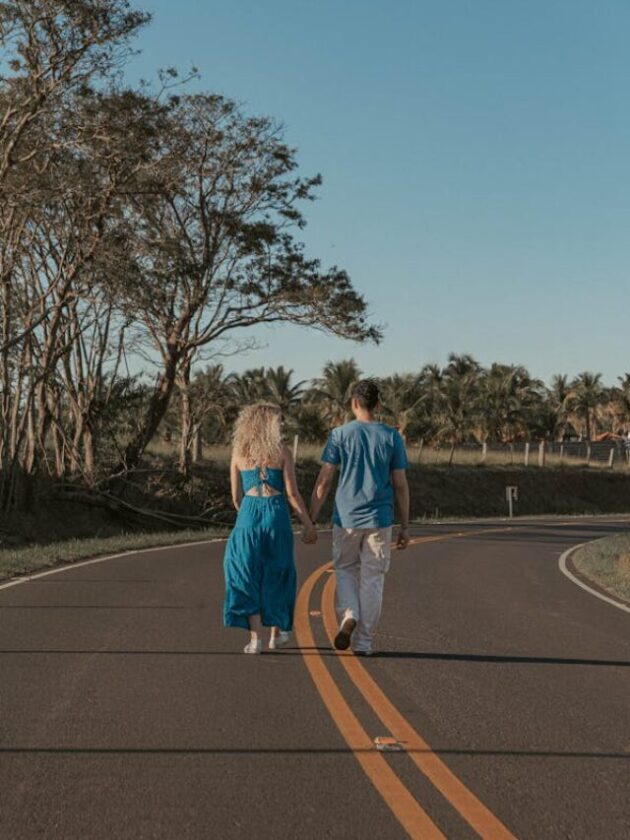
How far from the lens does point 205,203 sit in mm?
35531

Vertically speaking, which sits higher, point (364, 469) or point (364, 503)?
point (364, 469)

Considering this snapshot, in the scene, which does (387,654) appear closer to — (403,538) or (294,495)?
(403,538)

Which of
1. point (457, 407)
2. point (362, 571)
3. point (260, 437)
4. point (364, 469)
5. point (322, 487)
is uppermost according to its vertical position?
point (457, 407)

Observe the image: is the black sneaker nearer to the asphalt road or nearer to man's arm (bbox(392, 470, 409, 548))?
the asphalt road

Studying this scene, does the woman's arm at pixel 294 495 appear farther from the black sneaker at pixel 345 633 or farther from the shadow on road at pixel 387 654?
the shadow on road at pixel 387 654

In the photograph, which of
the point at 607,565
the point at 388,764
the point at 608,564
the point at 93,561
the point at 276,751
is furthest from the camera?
the point at 608,564

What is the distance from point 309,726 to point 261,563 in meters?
2.42

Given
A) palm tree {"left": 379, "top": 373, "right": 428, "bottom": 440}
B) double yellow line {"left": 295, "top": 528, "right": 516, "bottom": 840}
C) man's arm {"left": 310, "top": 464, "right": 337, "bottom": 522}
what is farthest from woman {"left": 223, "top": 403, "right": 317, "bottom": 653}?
palm tree {"left": 379, "top": 373, "right": 428, "bottom": 440}

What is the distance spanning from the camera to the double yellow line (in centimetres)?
485

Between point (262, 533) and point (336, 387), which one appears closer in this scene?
point (262, 533)

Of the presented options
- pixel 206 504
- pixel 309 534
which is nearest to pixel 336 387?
pixel 206 504

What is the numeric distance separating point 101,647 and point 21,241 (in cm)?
2190

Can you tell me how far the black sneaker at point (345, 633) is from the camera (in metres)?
8.69

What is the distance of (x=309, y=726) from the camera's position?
659cm
